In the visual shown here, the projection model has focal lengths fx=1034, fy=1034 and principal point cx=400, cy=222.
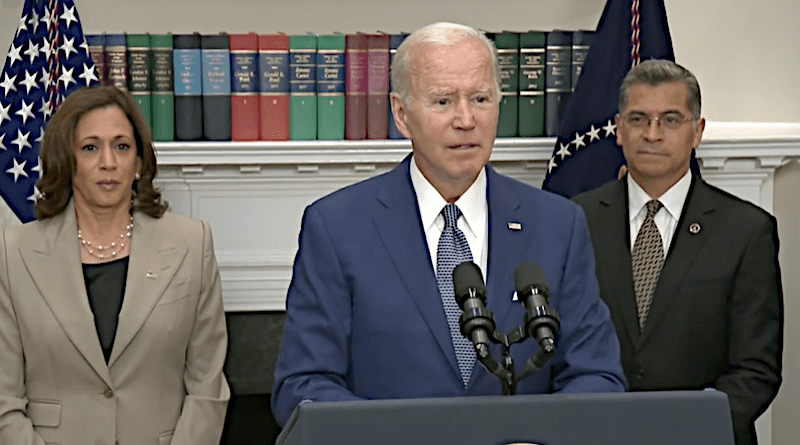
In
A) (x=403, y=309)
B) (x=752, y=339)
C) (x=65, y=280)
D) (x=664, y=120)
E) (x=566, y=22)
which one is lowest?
(x=752, y=339)

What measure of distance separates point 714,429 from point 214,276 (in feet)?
6.22

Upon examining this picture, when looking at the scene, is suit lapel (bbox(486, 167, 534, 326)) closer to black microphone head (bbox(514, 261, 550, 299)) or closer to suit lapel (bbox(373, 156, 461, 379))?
suit lapel (bbox(373, 156, 461, 379))

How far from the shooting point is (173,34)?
3.58 metres

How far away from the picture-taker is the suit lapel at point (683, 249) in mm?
2822

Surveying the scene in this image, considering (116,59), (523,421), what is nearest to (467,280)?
(523,421)

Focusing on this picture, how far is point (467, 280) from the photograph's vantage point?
1473 millimetres

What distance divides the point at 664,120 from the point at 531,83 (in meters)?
0.73

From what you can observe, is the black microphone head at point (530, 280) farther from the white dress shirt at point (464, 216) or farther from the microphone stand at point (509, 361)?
the white dress shirt at point (464, 216)

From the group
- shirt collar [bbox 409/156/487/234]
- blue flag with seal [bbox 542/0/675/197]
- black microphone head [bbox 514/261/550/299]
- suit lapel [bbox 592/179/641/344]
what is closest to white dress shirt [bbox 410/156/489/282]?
shirt collar [bbox 409/156/487/234]

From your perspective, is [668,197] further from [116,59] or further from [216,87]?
[116,59]

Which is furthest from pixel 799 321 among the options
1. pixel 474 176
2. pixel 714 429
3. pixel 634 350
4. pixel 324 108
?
pixel 714 429

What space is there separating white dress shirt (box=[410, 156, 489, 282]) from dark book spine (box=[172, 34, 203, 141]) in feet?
5.60

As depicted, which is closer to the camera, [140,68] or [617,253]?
[617,253]

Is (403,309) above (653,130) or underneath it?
underneath
